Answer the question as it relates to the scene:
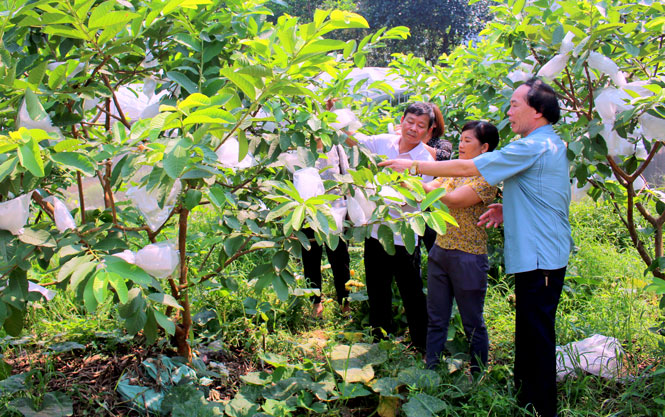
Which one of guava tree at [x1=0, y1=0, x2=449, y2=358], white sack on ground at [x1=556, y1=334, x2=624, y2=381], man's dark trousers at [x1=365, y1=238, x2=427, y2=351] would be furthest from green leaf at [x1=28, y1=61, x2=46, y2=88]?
white sack on ground at [x1=556, y1=334, x2=624, y2=381]

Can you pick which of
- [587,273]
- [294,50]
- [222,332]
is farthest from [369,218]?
[587,273]

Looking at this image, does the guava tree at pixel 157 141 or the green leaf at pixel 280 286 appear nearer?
the guava tree at pixel 157 141

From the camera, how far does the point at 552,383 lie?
220 cm

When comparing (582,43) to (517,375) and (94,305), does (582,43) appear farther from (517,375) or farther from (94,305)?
(94,305)

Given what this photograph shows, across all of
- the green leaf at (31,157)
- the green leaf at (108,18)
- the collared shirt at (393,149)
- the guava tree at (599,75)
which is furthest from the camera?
the collared shirt at (393,149)

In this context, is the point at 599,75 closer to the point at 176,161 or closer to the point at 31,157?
the point at 176,161

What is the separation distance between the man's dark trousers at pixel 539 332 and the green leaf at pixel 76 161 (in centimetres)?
170

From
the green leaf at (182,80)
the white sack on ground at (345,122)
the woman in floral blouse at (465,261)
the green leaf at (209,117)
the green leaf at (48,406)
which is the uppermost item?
the green leaf at (182,80)

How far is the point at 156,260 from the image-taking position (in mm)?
1610

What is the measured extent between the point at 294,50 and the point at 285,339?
6.04 feet

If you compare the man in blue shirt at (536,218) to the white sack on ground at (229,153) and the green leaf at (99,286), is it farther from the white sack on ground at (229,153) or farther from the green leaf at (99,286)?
the green leaf at (99,286)

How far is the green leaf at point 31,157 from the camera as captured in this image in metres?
1.22

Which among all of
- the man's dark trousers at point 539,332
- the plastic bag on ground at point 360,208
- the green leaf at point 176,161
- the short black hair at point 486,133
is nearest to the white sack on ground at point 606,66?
the short black hair at point 486,133

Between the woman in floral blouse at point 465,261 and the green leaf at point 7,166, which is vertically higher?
the green leaf at point 7,166
